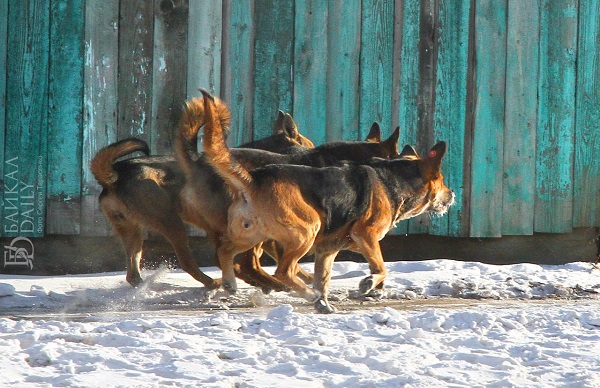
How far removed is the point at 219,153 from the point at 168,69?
248 centimetres

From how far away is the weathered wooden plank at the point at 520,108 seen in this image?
1062 centimetres

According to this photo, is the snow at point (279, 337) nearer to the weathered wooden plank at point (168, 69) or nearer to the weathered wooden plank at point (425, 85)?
the weathered wooden plank at point (168, 69)

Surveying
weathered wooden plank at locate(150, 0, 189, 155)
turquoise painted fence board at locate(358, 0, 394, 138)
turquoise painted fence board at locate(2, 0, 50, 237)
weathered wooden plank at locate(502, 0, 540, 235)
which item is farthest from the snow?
turquoise painted fence board at locate(358, 0, 394, 138)

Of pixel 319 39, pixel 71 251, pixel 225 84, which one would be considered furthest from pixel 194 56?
pixel 71 251

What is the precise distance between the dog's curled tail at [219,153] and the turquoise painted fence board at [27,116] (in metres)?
2.60

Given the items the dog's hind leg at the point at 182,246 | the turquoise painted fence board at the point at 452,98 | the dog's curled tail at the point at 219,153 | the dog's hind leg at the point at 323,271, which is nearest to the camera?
the dog's curled tail at the point at 219,153

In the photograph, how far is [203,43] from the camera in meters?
10.0

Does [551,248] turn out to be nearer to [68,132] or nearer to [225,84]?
[225,84]

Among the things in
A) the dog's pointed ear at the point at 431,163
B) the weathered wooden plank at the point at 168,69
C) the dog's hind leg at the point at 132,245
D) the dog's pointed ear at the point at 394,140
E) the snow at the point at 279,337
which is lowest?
the snow at the point at 279,337

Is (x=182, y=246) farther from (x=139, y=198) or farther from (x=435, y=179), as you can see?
(x=435, y=179)

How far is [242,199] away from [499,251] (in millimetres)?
4003

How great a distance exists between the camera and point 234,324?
683 cm

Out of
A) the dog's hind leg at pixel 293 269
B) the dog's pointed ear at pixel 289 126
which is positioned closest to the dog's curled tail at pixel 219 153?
the dog's hind leg at pixel 293 269

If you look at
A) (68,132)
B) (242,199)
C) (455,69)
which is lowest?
(242,199)
